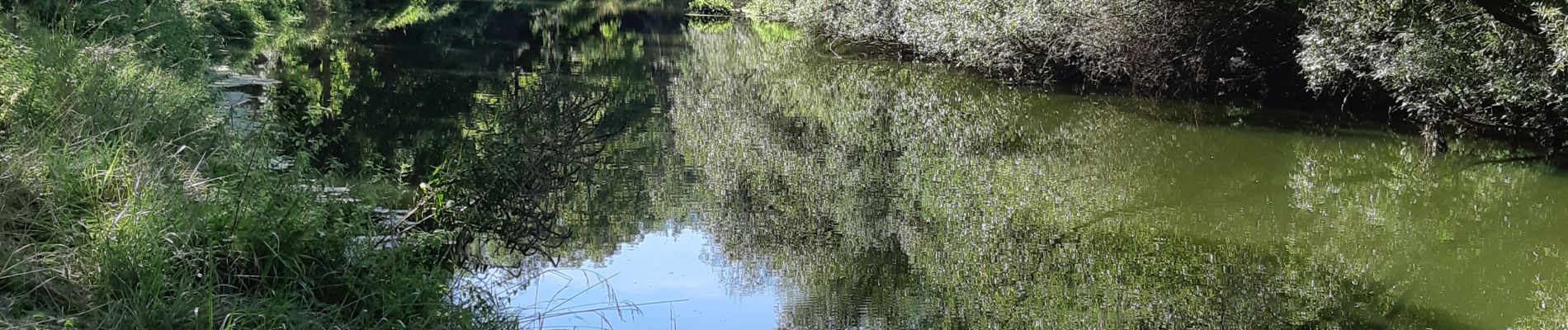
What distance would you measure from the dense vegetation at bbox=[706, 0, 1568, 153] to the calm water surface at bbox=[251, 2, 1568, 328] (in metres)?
0.64

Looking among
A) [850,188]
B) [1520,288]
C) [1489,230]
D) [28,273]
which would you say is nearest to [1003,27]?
[850,188]

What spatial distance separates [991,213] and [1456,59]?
5762mm

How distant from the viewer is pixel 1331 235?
8969mm

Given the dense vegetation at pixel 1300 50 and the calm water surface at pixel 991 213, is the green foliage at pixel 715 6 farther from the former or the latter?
the calm water surface at pixel 991 213

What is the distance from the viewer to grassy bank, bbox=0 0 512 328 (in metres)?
4.50

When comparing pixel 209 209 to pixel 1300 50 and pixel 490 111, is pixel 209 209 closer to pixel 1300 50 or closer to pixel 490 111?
pixel 490 111

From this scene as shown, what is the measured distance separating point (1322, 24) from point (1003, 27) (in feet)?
19.2

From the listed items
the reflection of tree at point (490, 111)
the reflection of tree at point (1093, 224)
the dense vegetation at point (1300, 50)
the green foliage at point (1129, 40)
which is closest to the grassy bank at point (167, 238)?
the reflection of tree at point (490, 111)

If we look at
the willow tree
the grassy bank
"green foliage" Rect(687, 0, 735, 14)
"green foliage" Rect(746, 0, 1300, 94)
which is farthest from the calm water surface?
"green foliage" Rect(687, 0, 735, 14)

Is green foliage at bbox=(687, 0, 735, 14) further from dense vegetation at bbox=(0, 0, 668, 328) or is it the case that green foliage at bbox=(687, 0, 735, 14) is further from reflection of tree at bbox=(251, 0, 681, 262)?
dense vegetation at bbox=(0, 0, 668, 328)

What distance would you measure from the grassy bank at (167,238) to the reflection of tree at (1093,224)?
2.48m

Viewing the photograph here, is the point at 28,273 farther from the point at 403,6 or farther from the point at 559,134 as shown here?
the point at 403,6

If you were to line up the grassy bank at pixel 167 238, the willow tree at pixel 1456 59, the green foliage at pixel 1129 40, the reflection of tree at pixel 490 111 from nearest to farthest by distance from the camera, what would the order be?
the grassy bank at pixel 167 238 → the reflection of tree at pixel 490 111 → the willow tree at pixel 1456 59 → the green foliage at pixel 1129 40

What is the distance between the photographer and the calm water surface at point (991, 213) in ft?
23.1
